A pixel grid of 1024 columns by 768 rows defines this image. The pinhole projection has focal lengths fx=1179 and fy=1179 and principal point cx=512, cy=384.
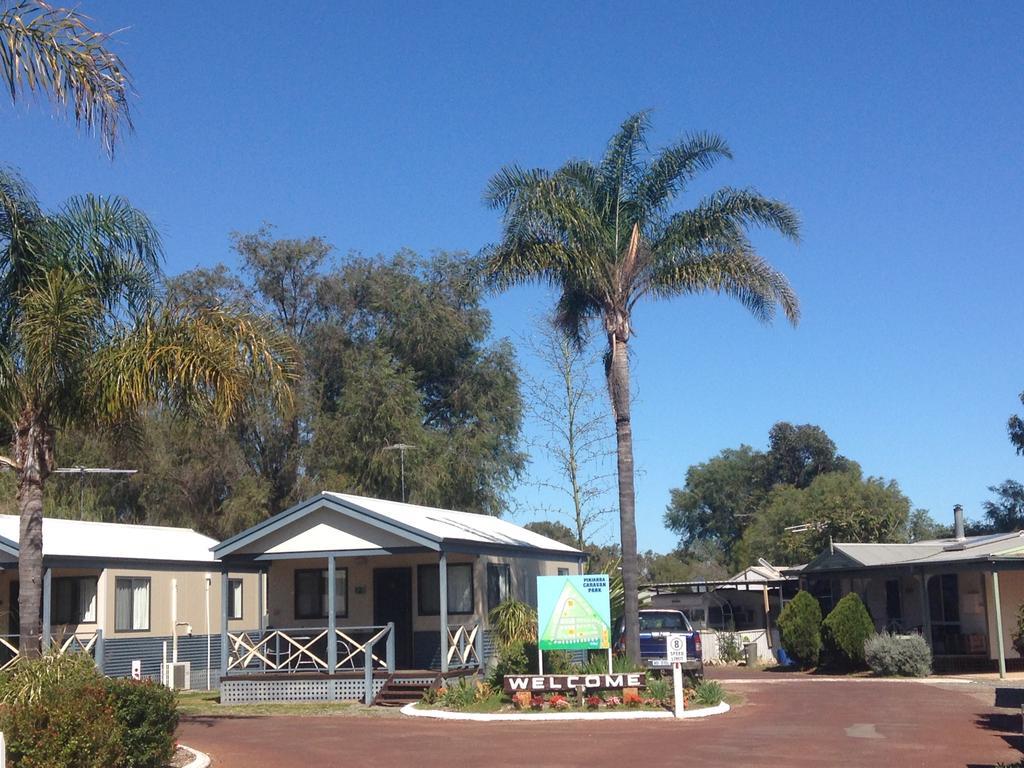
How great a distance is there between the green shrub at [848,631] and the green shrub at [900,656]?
0.90 metres

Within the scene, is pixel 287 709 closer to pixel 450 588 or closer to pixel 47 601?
pixel 450 588

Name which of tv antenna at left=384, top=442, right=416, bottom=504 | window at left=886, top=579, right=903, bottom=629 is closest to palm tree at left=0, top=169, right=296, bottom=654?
tv antenna at left=384, top=442, right=416, bottom=504

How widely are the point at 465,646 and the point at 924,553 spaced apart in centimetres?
1418

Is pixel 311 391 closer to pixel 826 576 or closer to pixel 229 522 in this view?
pixel 229 522

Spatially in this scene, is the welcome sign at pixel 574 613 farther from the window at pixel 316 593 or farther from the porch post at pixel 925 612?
the porch post at pixel 925 612

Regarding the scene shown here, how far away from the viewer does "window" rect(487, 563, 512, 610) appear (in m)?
25.8

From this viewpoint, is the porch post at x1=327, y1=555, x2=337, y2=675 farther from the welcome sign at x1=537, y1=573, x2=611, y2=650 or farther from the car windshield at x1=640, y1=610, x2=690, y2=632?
the car windshield at x1=640, y1=610, x2=690, y2=632

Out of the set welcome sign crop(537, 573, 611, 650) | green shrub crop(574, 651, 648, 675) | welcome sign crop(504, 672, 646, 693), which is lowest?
welcome sign crop(504, 672, 646, 693)

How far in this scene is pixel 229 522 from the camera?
131ft

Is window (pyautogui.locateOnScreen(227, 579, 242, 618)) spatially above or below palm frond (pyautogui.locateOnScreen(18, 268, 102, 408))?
below

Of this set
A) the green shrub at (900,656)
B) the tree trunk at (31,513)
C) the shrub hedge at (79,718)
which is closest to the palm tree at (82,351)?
the tree trunk at (31,513)

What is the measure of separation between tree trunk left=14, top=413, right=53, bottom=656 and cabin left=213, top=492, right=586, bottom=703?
8.61m

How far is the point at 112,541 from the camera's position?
91.8 ft

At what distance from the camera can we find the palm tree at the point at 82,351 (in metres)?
14.8
